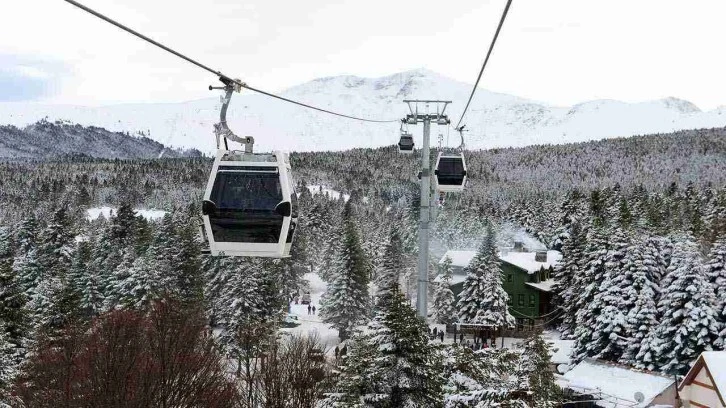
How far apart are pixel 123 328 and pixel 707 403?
25.2 metres

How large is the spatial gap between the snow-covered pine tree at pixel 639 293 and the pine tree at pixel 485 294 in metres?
12.7

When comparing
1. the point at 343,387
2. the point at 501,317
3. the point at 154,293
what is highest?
the point at 343,387

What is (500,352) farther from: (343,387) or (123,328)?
(123,328)

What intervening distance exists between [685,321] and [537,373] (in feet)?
76.6

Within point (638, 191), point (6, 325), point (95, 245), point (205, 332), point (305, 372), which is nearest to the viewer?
point (305, 372)

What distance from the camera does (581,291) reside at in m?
46.5

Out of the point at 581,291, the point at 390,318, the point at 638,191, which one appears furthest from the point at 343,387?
the point at 638,191

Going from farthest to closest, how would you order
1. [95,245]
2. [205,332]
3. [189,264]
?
[95,245] < [189,264] < [205,332]

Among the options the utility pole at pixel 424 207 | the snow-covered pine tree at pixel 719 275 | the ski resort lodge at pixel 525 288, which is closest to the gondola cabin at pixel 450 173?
the utility pole at pixel 424 207

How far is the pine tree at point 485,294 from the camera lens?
165ft

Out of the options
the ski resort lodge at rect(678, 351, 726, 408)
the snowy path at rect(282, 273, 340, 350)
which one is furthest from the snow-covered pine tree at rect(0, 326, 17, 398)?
the ski resort lodge at rect(678, 351, 726, 408)

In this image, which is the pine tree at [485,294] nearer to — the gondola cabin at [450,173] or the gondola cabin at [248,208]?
the gondola cabin at [450,173]

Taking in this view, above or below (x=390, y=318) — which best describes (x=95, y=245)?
below

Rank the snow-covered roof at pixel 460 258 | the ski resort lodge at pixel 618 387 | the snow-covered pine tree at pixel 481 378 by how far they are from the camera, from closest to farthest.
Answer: the snow-covered pine tree at pixel 481 378, the ski resort lodge at pixel 618 387, the snow-covered roof at pixel 460 258
